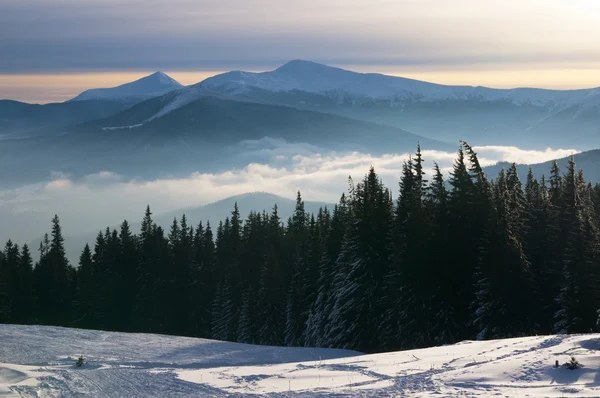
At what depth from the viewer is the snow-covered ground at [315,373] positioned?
65.1ft

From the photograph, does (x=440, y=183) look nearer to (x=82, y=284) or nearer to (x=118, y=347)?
(x=118, y=347)

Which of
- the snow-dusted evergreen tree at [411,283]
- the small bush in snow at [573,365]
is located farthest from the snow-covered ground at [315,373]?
the snow-dusted evergreen tree at [411,283]

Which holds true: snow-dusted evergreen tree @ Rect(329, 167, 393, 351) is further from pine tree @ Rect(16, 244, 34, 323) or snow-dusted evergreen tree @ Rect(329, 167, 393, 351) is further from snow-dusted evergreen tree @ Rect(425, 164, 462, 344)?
pine tree @ Rect(16, 244, 34, 323)

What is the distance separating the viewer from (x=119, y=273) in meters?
93.3

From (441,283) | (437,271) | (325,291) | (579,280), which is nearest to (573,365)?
(579,280)

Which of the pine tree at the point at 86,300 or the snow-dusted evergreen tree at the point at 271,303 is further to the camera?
the pine tree at the point at 86,300

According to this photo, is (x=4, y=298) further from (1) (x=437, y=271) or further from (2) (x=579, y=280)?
(2) (x=579, y=280)

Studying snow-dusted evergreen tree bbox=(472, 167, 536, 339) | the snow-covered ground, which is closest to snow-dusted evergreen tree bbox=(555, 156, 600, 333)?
snow-dusted evergreen tree bbox=(472, 167, 536, 339)

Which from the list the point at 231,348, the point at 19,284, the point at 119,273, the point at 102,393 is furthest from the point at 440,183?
the point at 19,284

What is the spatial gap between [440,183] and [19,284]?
200ft

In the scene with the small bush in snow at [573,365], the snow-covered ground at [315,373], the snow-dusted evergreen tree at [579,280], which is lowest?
the snow-covered ground at [315,373]

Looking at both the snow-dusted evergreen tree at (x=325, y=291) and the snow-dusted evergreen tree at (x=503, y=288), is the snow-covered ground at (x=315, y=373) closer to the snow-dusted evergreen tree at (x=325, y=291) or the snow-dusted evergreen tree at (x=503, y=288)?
the snow-dusted evergreen tree at (x=503, y=288)

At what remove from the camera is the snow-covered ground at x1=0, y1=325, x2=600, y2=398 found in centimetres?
1983

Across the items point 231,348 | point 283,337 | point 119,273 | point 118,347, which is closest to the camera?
point 118,347
